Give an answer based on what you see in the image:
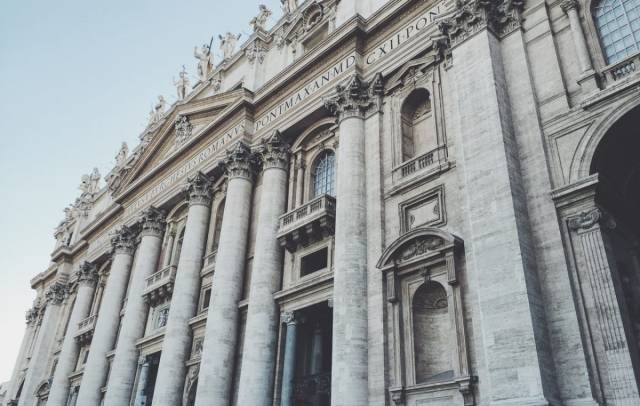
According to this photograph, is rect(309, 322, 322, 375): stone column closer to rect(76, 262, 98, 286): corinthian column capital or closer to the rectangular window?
the rectangular window

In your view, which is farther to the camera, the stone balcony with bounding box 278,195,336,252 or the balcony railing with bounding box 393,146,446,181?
the stone balcony with bounding box 278,195,336,252

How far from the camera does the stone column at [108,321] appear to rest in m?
28.4

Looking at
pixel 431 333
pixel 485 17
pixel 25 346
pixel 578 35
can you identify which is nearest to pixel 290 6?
pixel 485 17

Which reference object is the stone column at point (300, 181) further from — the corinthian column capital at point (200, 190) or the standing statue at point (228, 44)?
the standing statue at point (228, 44)

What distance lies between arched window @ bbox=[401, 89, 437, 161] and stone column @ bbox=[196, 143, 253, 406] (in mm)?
7632

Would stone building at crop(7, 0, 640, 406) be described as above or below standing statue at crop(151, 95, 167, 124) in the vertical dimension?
below

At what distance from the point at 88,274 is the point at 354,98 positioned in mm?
23652

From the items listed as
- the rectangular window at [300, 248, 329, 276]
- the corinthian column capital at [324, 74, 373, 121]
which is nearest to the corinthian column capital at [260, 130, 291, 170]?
the corinthian column capital at [324, 74, 373, 121]

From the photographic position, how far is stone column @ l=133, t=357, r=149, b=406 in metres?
24.9

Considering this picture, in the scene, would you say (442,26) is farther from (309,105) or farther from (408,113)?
(309,105)

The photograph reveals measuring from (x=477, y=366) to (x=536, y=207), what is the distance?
13.4ft

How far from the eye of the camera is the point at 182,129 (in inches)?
1163

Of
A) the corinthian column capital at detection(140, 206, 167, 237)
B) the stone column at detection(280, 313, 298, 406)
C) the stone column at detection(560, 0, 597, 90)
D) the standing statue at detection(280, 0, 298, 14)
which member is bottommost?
the stone column at detection(280, 313, 298, 406)

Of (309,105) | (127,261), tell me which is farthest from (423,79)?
(127,261)
